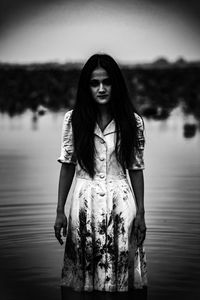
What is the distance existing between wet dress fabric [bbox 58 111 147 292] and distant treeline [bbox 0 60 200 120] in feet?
85.7

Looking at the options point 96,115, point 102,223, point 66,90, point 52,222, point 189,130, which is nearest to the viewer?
point 102,223

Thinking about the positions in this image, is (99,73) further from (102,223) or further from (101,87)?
(102,223)

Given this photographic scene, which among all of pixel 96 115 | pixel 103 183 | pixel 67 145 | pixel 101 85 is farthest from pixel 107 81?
pixel 103 183

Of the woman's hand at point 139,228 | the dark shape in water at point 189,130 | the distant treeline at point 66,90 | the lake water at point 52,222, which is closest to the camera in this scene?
the woman's hand at point 139,228

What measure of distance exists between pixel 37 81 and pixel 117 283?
29.0m

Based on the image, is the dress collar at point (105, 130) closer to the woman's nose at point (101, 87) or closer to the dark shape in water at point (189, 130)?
the woman's nose at point (101, 87)

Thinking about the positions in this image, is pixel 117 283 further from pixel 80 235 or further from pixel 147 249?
pixel 147 249

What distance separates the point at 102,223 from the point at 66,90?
29226 mm

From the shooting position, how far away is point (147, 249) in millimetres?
7363

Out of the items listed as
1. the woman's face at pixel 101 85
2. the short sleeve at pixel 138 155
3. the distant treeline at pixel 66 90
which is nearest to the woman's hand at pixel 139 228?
the short sleeve at pixel 138 155

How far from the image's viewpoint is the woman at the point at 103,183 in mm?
4867

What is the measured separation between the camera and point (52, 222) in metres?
8.57

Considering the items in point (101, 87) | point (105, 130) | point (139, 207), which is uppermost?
point (101, 87)

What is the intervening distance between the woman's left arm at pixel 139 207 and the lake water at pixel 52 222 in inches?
26.7
